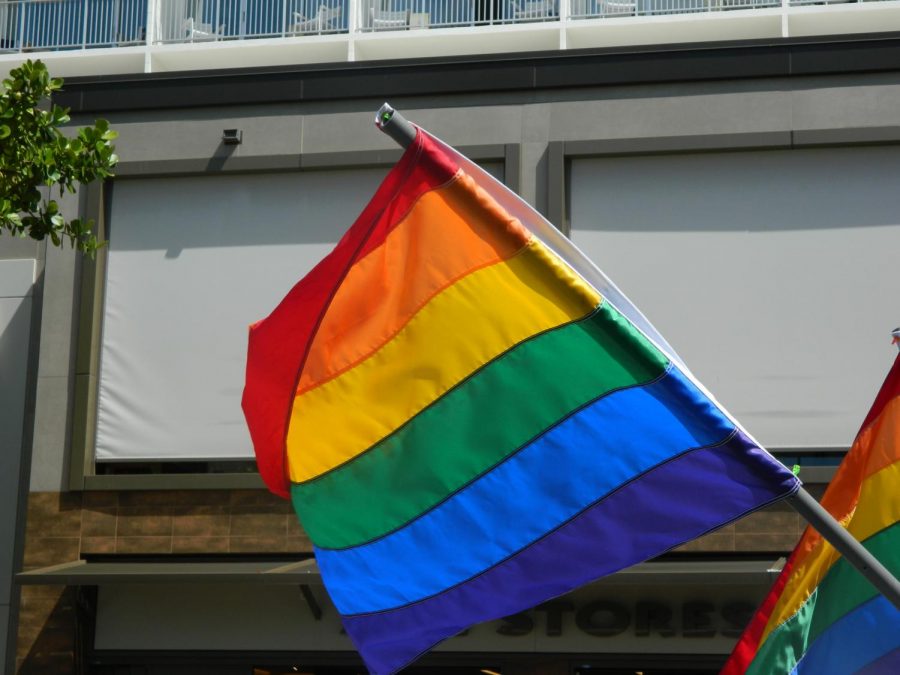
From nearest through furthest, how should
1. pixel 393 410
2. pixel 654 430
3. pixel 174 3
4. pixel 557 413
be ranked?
pixel 654 430 → pixel 557 413 → pixel 393 410 → pixel 174 3

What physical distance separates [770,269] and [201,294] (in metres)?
6.34

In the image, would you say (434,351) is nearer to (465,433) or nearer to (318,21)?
(465,433)

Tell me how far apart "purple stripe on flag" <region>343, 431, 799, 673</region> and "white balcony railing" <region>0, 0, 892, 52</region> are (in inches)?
579

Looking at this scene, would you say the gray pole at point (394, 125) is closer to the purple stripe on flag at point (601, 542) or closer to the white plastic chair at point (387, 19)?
the purple stripe on flag at point (601, 542)

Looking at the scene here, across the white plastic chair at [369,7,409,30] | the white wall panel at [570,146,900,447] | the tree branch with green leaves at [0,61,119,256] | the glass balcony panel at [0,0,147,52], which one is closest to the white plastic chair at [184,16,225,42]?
the glass balcony panel at [0,0,147,52]

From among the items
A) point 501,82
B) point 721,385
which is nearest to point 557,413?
point 721,385

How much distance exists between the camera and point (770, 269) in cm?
1568

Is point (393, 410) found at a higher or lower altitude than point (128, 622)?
higher

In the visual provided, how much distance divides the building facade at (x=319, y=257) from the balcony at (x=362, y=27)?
2739 millimetres

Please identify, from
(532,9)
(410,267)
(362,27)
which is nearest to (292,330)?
(410,267)

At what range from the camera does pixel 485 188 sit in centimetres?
548

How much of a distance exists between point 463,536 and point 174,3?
16.5m

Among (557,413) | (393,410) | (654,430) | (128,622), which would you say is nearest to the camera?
(654,430)

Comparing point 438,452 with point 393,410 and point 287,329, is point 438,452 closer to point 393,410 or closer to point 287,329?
point 393,410
